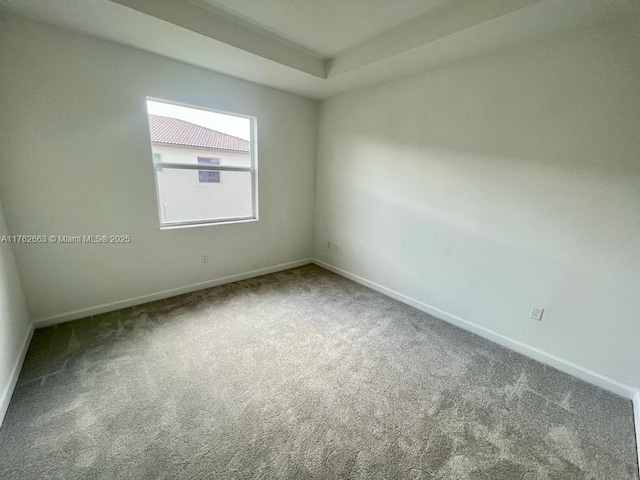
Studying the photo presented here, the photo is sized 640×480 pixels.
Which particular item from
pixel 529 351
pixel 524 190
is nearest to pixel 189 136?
pixel 524 190

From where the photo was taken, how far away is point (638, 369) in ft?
5.85

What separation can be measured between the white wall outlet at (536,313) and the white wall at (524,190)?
0.14 feet

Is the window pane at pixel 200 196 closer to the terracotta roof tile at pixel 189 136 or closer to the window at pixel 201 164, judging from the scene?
the window at pixel 201 164

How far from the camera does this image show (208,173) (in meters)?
3.05

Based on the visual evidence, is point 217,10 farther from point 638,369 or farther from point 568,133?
point 638,369

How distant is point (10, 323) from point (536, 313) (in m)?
3.89

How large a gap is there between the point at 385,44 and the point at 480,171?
1.38 meters

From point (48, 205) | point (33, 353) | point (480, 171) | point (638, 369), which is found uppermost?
point (480, 171)

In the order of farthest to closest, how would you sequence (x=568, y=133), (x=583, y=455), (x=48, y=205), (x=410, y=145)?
(x=410, y=145), (x=48, y=205), (x=568, y=133), (x=583, y=455)

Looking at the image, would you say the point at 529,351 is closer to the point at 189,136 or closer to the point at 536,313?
the point at 536,313

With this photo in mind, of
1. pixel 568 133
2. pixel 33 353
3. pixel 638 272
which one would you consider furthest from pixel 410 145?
pixel 33 353

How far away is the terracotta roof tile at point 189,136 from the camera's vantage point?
2.62 m

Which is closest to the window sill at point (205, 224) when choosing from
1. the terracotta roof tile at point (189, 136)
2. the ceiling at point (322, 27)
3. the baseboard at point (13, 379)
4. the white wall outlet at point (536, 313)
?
the terracotta roof tile at point (189, 136)

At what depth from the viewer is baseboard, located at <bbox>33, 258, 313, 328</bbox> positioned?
7.75 feet
